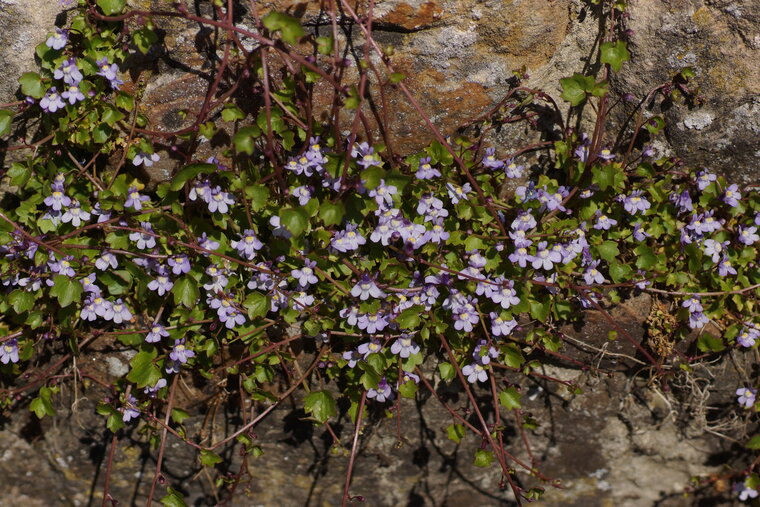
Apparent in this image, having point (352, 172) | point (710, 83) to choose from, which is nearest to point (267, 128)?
point (352, 172)

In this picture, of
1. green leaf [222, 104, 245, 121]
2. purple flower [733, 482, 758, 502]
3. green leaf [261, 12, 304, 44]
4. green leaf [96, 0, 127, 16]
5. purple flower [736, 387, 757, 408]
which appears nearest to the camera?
green leaf [261, 12, 304, 44]

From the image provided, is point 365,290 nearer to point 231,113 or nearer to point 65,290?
point 231,113

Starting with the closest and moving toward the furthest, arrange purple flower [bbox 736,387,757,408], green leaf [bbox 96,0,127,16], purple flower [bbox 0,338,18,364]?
green leaf [bbox 96,0,127,16] → purple flower [bbox 0,338,18,364] → purple flower [bbox 736,387,757,408]

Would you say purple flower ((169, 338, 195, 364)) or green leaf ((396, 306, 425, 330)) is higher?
green leaf ((396, 306, 425, 330))

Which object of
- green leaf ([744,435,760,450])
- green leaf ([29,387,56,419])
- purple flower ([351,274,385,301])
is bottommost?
green leaf ([744,435,760,450])

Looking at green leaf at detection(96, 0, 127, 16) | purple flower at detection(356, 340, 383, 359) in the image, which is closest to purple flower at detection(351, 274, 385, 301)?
purple flower at detection(356, 340, 383, 359)

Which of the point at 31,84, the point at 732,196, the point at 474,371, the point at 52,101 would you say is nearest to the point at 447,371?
the point at 474,371

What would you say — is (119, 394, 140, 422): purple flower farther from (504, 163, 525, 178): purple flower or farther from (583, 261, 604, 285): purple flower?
(583, 261, 604, 285): purple flower
